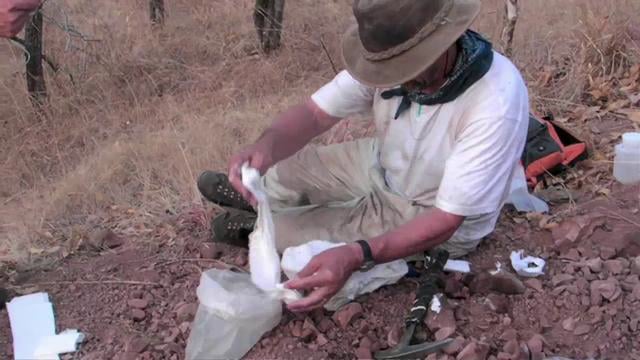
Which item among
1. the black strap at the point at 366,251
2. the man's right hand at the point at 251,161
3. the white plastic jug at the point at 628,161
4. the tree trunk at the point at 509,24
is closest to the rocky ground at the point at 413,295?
the white plastic jug at the point at 628,161

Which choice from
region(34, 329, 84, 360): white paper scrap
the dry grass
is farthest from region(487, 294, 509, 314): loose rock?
the dry grass

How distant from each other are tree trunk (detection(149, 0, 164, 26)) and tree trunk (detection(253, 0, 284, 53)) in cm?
93

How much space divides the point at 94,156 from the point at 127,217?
171 cm

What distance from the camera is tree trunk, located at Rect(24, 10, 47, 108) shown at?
5.49 meters

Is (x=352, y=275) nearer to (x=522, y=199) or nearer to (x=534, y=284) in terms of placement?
Answer: (x=534, y=284)

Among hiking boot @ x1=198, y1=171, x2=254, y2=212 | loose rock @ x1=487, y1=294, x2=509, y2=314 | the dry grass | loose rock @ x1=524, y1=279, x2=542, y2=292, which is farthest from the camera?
the dry grass

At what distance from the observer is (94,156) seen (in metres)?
4.97

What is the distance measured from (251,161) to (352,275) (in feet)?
1.58

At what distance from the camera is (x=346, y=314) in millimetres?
2387

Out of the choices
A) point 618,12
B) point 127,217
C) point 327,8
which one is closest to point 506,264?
point 127,217

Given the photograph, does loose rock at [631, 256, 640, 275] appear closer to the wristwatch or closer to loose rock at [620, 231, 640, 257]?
loose rock at [620, 231, 640, 257]

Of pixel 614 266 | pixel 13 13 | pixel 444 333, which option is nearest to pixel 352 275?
pixel 444 333

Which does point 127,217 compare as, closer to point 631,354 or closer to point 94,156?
point 94,156

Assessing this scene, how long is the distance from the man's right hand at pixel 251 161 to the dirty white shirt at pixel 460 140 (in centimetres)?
28
